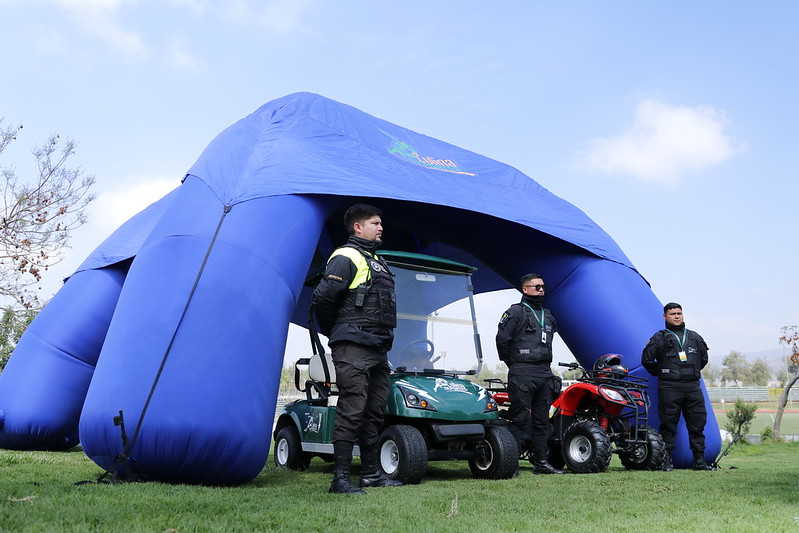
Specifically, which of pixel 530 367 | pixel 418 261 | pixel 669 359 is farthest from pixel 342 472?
pixel 669 359

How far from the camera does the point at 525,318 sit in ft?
23.3

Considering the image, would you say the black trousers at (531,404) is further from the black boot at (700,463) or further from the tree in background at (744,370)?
the tree in background at (744,370)

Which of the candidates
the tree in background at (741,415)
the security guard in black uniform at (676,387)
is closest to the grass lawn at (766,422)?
the tree in background at (741,415)

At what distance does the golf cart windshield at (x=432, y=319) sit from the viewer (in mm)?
6680

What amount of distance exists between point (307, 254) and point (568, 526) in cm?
345

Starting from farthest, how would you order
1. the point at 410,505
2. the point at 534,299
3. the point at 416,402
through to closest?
the point at 534,299
the point at 416,402
the point at 410,505

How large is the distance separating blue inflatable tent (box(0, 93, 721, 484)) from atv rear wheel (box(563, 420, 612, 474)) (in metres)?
1.25

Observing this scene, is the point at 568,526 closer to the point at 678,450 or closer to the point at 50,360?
the point at 678,450

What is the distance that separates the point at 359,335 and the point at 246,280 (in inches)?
41.5

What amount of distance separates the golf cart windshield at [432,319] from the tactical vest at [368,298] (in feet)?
3.95

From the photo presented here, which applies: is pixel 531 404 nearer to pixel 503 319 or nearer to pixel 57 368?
pixel 503 319

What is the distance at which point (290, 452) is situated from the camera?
23.8ft

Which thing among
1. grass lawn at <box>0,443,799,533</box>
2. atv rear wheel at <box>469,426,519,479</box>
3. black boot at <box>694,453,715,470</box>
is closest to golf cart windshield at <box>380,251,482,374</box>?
atv rear wheel at <box>469,426,519,479</box>

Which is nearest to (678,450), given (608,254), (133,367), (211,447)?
(608,254)
